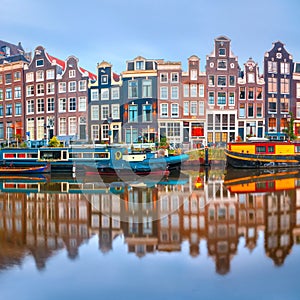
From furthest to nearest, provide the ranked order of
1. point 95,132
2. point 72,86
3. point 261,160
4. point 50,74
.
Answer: point 50,74
point 72,86
point 95,132
point 261,160

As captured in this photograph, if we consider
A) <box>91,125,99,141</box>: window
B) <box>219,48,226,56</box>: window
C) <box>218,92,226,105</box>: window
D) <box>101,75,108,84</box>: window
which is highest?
<box>219,48,226,56</box>: window

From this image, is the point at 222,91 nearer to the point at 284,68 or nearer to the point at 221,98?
the point at 221,98

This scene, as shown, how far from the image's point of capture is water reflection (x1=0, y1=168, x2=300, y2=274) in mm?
9812

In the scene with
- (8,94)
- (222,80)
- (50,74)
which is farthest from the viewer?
(8,94)

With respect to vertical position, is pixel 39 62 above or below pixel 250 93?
above

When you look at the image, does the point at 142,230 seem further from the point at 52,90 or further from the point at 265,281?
the point at 52,90

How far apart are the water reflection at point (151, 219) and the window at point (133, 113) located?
2155cm

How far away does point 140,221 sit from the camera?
12758mm

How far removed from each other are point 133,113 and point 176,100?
558 centimetres

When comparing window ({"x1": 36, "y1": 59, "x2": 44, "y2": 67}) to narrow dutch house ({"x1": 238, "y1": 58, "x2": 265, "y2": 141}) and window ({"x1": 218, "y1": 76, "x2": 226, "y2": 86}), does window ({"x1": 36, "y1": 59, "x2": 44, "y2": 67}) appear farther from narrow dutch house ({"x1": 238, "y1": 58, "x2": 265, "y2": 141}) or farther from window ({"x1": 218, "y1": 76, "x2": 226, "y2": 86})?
narrow dutch house ({"x1": 238, "y1": 58, "x2": 265, "y2": 141})

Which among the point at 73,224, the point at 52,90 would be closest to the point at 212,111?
the point at 52,90

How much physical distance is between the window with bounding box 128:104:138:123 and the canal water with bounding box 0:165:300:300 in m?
24.8

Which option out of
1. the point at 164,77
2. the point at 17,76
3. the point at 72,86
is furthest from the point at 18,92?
the point at 164,77

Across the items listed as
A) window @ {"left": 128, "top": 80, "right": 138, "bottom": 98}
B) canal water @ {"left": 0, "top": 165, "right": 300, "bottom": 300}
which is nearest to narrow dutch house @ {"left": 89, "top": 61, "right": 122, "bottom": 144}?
window @ {"left": 128, "top": 80, "right": 138, "bottom": 98}
